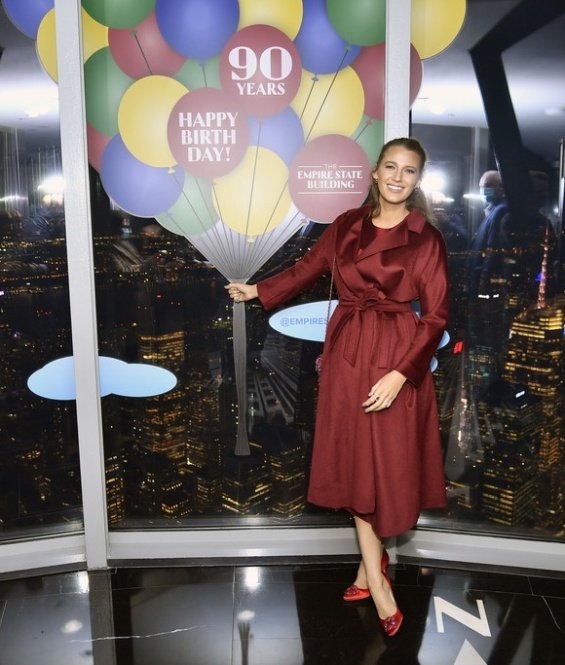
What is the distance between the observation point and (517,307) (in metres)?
2.39

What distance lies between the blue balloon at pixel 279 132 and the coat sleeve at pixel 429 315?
67 cm

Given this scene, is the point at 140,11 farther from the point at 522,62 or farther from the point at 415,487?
the point at 415,487

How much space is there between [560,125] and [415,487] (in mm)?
1307

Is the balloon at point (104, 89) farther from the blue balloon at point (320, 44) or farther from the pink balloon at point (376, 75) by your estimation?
the pink balloon at point (376, 75)

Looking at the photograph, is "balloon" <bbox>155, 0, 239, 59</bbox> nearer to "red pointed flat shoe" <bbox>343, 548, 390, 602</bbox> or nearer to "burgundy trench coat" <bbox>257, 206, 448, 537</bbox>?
"burgundy trench coat" <bbox>257, 206, 448, 537</bbox>

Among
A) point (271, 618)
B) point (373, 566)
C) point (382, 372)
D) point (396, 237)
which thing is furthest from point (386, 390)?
point (271, 618)

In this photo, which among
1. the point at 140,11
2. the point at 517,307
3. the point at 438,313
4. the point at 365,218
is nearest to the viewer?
the point at 438,313

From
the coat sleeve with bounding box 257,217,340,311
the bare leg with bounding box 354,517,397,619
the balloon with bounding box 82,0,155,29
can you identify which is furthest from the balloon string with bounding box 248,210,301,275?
the bare leg with bounding box 354,517,397,619

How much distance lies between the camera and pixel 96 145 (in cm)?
229

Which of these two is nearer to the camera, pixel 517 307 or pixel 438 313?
pixel 438 313

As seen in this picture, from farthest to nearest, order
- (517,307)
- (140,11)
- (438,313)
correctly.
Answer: (517,307), (140,11), (438,313)

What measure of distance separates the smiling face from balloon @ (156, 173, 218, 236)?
0.66 meters

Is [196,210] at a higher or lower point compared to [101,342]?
higher

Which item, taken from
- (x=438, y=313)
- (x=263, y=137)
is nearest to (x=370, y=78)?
(x=263, y=137)
